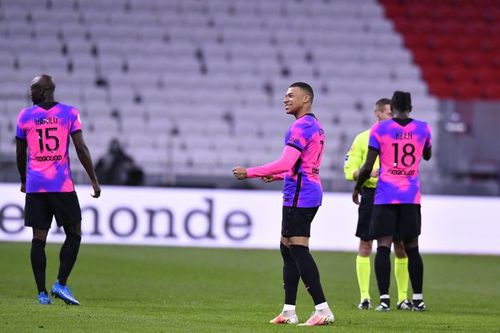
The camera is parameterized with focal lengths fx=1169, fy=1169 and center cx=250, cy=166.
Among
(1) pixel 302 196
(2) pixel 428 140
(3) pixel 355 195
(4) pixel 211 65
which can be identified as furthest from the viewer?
(4) pixel 211 65

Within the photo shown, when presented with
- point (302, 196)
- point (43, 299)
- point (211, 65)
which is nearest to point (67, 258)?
point (43, 299)

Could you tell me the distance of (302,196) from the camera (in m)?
8.91

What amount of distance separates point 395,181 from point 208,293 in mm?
2773

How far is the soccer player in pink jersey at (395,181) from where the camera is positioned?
10.6m

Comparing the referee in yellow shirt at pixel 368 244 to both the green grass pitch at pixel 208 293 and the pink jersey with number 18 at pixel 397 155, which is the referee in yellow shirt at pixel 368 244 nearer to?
the green grass pitch at pixel 208 293

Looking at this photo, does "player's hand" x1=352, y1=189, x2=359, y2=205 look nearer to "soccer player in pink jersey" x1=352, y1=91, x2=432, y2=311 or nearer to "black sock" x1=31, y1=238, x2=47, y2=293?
"soccer player in pink jersey" x1=352, y1=91, x2=432, y2=311

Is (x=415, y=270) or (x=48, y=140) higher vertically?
(x=48, y=140)

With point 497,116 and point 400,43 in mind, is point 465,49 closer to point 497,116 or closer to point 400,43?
point 400,43

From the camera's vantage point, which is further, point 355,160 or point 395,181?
point 355,160

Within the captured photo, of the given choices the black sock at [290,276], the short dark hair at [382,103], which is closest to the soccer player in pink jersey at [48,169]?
the black sock at [290,276]

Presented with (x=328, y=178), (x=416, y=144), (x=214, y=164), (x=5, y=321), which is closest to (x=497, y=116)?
(x=328, y=178)

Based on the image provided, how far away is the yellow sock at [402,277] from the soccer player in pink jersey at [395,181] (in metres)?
0.30

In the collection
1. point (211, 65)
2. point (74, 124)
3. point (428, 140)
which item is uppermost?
point (211, 65)

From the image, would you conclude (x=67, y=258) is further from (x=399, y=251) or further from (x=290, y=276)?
(x=399, y=251)
